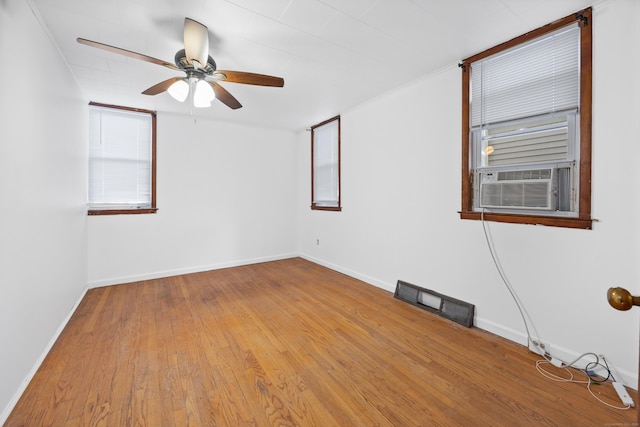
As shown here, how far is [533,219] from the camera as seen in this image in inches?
83.8

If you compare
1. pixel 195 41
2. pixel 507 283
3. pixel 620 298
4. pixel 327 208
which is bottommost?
pixel 507 283

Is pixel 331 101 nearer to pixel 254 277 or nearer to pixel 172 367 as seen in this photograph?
pixel 254 277

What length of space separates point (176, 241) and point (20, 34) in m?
3.05

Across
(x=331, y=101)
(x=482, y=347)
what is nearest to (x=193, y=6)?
(x=331, y=101)

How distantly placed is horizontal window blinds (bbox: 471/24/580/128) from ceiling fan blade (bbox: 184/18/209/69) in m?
2.39

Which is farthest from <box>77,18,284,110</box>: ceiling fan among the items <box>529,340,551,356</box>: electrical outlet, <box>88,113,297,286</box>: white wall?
<box>529,340,551,356</box>: electrical outlet

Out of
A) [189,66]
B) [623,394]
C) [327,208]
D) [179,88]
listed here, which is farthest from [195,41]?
[623,394]

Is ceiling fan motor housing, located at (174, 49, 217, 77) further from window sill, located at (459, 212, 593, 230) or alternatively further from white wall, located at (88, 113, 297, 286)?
window sill, located at (459, 212, 593, 230)

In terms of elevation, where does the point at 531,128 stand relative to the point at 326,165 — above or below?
below

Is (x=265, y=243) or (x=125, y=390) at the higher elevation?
(x=265, y=243)

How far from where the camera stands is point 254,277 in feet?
13.5

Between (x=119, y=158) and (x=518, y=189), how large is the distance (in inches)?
192

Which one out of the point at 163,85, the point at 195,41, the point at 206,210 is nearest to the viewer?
the point at 195,41

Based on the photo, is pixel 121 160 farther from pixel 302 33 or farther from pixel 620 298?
pixel 620 298
